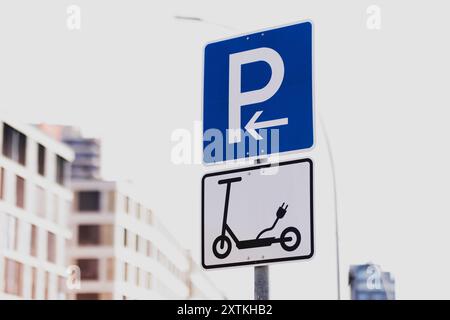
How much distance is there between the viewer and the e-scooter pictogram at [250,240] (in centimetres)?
471

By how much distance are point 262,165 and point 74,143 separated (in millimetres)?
112655

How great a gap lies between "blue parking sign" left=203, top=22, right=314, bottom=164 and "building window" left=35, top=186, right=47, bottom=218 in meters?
67.1

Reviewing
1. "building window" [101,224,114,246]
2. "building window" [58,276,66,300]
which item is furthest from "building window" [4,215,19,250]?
"building window" [101,224,114,246]

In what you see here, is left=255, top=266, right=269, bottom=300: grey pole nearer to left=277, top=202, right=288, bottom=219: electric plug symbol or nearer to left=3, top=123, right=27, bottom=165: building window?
left=277, top=202, right=288, bottom=219: electric plug symbol

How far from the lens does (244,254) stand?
4785mm

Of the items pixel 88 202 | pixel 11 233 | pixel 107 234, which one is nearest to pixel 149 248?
pixel 107 234

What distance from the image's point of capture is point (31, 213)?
69.8 metres

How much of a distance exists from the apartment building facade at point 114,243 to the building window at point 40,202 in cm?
1766

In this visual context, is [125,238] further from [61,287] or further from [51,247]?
[51,247]

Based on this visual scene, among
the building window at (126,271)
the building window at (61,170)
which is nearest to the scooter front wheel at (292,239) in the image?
the building window at (61,170)

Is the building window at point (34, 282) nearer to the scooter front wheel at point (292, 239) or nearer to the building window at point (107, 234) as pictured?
the building window at point (107, 234)

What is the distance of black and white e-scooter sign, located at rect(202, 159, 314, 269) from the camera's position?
15.5 feet

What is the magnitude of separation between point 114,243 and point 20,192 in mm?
25630
